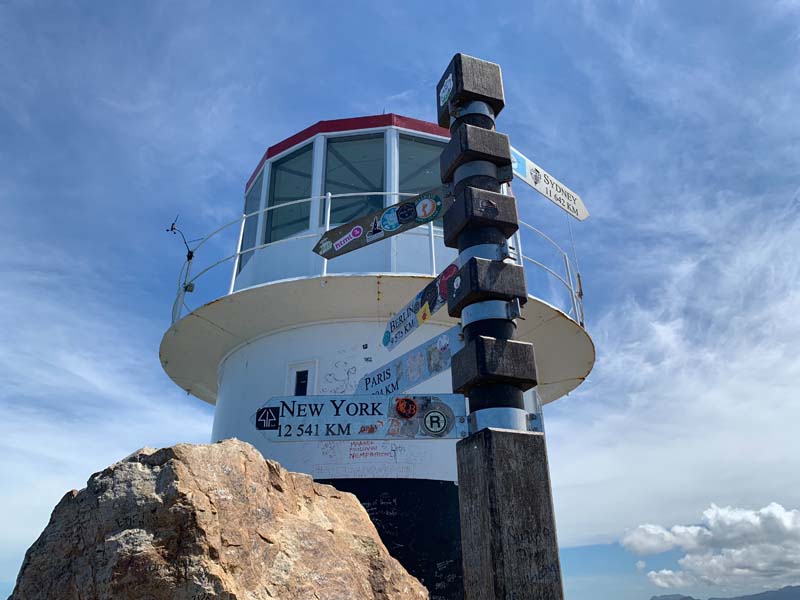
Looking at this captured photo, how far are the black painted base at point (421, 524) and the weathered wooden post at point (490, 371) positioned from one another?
17.2ft

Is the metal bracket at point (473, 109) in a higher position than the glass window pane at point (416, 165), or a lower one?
lower

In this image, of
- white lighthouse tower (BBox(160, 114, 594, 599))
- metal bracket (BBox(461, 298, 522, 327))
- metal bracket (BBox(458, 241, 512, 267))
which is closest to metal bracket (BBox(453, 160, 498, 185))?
metal bracket (BBox(458, 241, 512, 267))

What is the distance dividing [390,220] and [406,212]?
0.13m

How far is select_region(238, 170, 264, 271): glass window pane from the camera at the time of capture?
12.1 metres

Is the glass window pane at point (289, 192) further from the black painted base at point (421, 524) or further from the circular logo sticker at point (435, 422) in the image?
the circular logo sticker at point (435, 422)

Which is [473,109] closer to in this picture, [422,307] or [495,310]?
[422,307]

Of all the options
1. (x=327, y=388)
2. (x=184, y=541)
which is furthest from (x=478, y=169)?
(x=327, y=388)

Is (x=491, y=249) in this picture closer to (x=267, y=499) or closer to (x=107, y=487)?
(x=267, y=499)

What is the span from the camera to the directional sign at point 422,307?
4.08 meters

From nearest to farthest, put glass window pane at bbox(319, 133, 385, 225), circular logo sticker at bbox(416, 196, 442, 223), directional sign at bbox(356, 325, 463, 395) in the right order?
directional sign at bbox(356, 325, 463, 395)
circular logo sticker at bbox(416, 196, 442, 223)
glass window pane at bbox(319, 133, 385, 225)

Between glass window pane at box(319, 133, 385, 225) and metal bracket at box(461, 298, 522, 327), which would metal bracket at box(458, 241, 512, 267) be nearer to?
metal bracket at box(461, 298, 522, 327)

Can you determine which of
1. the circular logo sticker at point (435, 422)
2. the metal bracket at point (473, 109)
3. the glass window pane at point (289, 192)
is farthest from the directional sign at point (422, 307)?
the glass window pane at point (289, 192)

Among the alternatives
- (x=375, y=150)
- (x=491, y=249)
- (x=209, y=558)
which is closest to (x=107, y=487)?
(x=209, y=558)

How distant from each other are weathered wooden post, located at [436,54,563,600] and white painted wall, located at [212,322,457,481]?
5434mm
